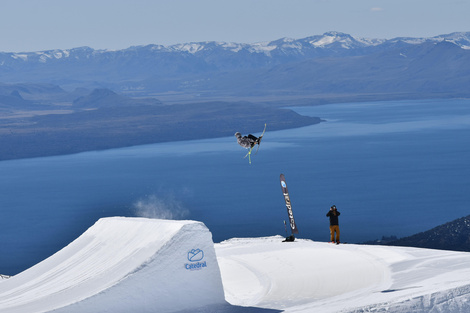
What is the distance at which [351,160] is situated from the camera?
16162cm

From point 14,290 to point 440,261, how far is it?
12666 millimetres

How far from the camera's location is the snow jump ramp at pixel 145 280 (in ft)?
56.9

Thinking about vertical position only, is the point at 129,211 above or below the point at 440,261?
above

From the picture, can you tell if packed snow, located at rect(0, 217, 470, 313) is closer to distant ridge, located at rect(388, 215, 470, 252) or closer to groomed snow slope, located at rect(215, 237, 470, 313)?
groomed snow slope, located at rect(215, 237, 470, 313)

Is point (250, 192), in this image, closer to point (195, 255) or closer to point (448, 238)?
point (448, 238)

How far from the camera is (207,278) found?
18531 millimetres

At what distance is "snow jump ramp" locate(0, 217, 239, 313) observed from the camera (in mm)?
17328

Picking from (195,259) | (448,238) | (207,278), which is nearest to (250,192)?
(448,238)

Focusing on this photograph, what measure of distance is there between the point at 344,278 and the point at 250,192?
101 meters

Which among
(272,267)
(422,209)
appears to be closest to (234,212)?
(422,209)

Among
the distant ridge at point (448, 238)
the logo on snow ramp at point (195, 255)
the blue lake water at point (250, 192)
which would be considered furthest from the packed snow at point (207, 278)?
the blue lake water at point (250, 192)

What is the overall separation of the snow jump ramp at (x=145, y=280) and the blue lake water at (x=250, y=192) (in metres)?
54.4

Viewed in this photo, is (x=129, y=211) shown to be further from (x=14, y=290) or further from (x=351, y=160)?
(x=14, y=290)

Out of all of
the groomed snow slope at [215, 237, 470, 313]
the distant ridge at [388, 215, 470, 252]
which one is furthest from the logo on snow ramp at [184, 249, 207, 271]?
the distant ridge at [388, 215, 470, 252]
